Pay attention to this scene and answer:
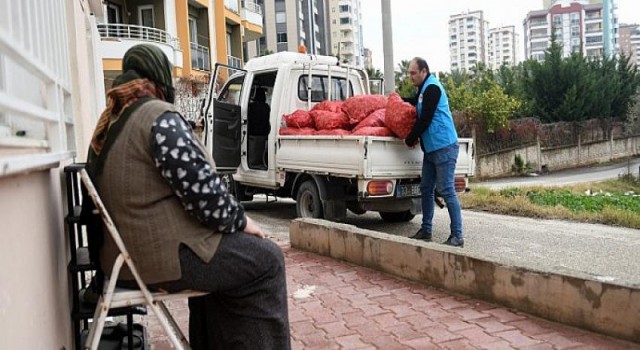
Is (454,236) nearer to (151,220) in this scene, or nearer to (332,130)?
(332,130)

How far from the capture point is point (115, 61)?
20406mm

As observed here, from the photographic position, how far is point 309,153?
761 centimetres

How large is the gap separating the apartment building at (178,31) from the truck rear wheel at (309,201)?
1243cm

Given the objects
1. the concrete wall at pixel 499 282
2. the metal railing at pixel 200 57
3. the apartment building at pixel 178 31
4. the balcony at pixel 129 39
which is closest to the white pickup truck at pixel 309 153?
the concrete wall at pixel 499 282

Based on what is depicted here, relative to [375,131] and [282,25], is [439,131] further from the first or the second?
[282,25]

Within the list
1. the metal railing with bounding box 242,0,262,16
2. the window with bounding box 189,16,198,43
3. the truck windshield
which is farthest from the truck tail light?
the metal railing with bounding box 242,0,262,16

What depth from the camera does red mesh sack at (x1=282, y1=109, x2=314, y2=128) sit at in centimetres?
802

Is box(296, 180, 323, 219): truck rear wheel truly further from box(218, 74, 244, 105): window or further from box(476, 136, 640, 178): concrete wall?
box(476, 136, 640, 178): concrete wall


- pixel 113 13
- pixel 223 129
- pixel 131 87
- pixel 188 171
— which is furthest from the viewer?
pixel 113 13

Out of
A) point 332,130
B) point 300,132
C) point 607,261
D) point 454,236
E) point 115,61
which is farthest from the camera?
point 115,61

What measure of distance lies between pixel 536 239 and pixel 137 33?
19108mm

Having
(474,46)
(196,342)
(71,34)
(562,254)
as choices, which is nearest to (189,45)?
(71,34)

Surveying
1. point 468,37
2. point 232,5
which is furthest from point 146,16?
point 468,37

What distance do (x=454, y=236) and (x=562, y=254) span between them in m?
1.05
